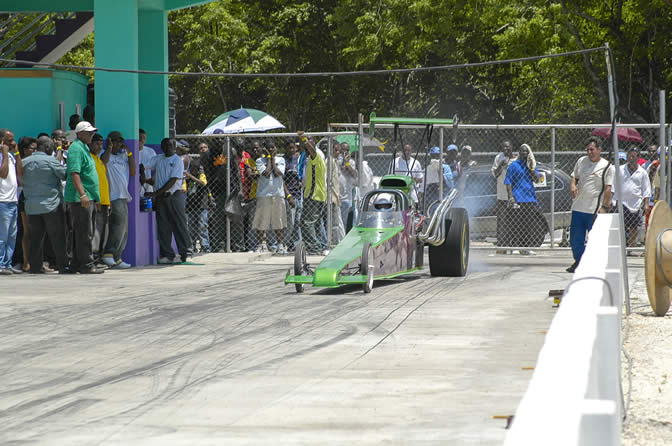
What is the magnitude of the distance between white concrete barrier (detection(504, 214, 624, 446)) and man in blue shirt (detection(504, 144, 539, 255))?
14.2 meters

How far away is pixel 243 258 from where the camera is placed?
1762 centimetres

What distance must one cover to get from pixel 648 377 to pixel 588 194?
21.9ft

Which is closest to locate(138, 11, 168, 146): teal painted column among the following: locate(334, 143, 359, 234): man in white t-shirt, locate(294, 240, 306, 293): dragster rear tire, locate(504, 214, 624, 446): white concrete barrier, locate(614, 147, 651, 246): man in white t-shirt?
locate(334, 143, 359, 234): man in white t-shirt

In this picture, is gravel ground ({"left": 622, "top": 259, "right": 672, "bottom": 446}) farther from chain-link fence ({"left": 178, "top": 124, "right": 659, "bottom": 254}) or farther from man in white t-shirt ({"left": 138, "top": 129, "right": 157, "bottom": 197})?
man in white t-shirt ({"left": 138, "top": 129, "right": 157, "bottom": 197})

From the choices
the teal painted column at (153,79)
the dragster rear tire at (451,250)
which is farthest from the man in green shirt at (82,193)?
the dragster rear tire at (451,250)

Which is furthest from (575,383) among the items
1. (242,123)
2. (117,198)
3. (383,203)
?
(242,123)

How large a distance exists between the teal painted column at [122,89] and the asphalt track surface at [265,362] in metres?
3.18

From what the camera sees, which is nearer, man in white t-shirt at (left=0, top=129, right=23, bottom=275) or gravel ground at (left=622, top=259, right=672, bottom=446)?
gravel ground at (left=622, top=259, right=672, bottom=446)

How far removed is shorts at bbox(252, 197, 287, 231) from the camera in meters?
18.2

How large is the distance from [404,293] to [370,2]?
2236 cm

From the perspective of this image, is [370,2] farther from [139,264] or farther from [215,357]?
[215,357]

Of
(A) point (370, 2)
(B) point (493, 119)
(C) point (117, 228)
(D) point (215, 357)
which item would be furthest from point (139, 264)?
(B) point (493, 119)

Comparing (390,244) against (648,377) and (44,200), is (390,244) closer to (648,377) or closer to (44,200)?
(44,200)

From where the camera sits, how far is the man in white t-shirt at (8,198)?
47.4ft
